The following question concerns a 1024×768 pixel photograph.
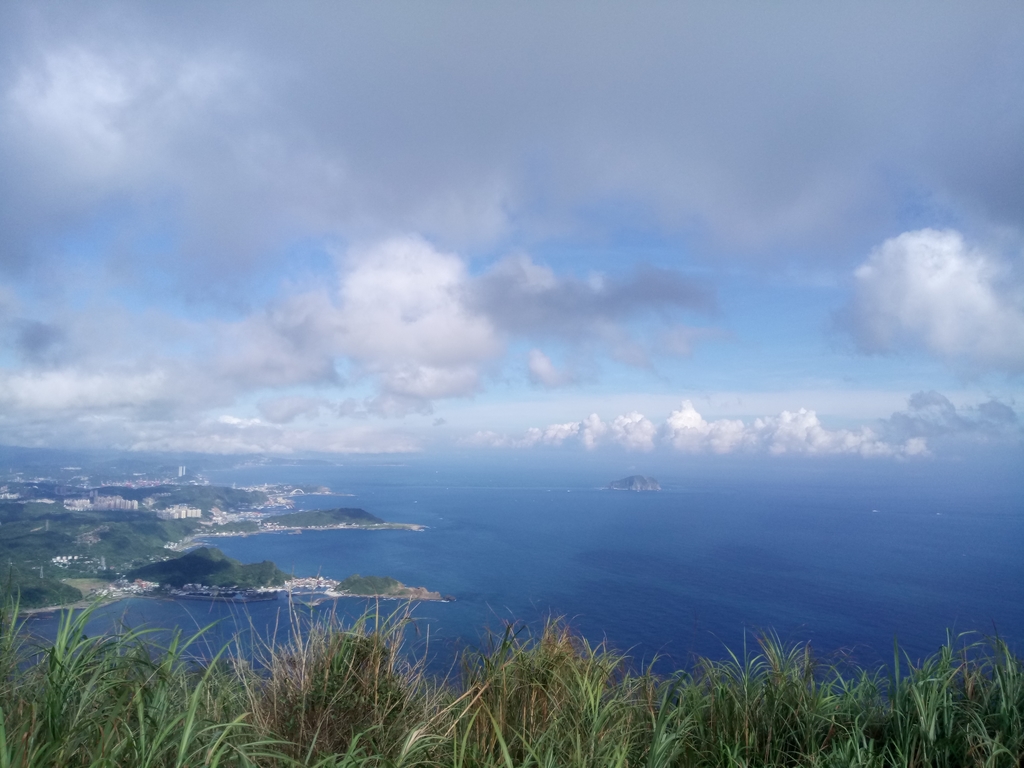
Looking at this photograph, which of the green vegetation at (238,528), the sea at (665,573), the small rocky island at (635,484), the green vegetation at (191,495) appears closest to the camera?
the sea at (665,573)

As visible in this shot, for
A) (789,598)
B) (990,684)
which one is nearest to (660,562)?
(789,598)

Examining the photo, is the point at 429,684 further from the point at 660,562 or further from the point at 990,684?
the point at 660,562

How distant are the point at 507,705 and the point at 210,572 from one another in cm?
1145

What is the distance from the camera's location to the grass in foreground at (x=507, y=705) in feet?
8.23

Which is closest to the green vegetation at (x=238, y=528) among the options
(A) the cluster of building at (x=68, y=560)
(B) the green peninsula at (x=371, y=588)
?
(A) the cluster of building at (x=68, y=560)

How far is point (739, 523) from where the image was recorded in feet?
105

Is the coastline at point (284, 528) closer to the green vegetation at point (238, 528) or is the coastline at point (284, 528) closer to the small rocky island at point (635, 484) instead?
the green vegetation at point (238, 528)

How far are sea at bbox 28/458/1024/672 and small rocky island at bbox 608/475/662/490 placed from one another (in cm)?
639

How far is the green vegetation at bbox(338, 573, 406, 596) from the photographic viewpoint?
9552 mm

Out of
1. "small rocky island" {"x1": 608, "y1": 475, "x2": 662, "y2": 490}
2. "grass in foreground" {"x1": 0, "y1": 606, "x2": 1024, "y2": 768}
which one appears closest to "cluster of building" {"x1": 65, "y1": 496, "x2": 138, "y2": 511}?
"grass in foreground" {"x1": 0, "y1": 606, "x2": 1024, "y2": 768}

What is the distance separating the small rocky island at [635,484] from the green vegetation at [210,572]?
38.9m

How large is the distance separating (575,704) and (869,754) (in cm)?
145

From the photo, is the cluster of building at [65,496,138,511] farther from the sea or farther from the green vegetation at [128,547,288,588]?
the green vegetation at [128,547,288,588]

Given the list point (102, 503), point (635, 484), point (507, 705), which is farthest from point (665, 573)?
point (635, 484)
